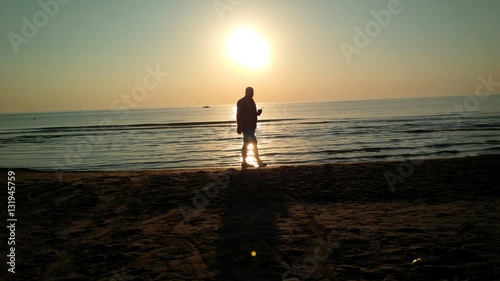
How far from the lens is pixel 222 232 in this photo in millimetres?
5422

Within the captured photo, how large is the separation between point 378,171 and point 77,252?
332 inches

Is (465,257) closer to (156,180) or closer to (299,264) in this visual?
(299,264)

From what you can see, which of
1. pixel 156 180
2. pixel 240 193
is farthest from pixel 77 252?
pixel 156 180
